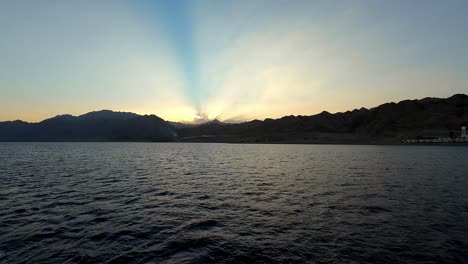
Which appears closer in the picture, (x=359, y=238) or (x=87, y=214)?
(x=359, y=238)

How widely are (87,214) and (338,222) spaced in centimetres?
2066

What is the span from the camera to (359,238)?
59.8 feet

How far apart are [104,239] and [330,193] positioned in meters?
24.7

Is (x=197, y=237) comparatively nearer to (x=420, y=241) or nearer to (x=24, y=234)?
(x=24, y=234)

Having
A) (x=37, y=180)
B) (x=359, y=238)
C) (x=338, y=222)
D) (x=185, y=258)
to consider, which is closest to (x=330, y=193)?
(x=338, y=222)

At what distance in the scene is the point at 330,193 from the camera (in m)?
33.2

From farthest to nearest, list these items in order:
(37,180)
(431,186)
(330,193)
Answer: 1. (37,180)
2. (431,186)
3. (330,193)

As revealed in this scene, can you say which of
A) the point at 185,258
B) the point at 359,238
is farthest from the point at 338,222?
the point at 185,258

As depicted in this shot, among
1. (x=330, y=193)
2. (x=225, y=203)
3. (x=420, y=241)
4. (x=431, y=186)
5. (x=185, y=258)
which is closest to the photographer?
(x=185, y=258)

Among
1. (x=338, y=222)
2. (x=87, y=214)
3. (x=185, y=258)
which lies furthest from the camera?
(x=87, y=214)

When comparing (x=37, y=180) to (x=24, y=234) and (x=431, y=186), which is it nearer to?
(x=24, y=234)

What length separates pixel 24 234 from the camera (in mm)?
18844

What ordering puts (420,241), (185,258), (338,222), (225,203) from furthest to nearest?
(225,203), (338,222), (420,241), (185,258)

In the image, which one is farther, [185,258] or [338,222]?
[338,222]
